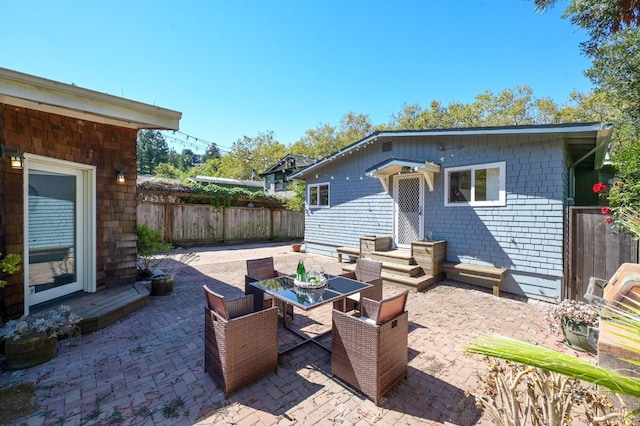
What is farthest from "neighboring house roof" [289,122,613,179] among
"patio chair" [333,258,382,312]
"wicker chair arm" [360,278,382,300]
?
"wicker chair arm" [360,278,382,300]

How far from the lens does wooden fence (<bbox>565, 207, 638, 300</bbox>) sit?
4.46 meters

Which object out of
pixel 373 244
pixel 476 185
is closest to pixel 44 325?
pixel 373 244

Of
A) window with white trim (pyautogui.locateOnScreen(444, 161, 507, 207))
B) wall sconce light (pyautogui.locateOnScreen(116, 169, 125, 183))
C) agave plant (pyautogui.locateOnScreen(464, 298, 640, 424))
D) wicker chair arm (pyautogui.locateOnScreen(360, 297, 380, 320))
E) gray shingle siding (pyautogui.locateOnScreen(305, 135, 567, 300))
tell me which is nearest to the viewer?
agave plant (pyautogui.locateOnScreen(464, 298, 640, 424))

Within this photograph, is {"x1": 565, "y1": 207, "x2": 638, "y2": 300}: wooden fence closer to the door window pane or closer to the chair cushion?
the chair cushion

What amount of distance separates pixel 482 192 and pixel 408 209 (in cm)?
196

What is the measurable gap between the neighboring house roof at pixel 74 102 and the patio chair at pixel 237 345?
133 inches

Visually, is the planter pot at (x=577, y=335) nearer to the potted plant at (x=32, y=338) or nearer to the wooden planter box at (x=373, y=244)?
the wooden planter box at (x=373, y=244)

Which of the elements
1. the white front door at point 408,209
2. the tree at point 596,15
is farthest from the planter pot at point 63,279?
the tree at point 596,15

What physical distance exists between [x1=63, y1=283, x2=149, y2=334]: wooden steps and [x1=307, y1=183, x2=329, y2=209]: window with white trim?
21.9 ft

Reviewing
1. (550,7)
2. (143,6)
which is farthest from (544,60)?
(143,6)

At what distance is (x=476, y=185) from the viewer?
6.57 metres

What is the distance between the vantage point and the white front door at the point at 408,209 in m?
7.65

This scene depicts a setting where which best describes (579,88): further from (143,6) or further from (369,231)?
(143,6)

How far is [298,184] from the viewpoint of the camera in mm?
12781
